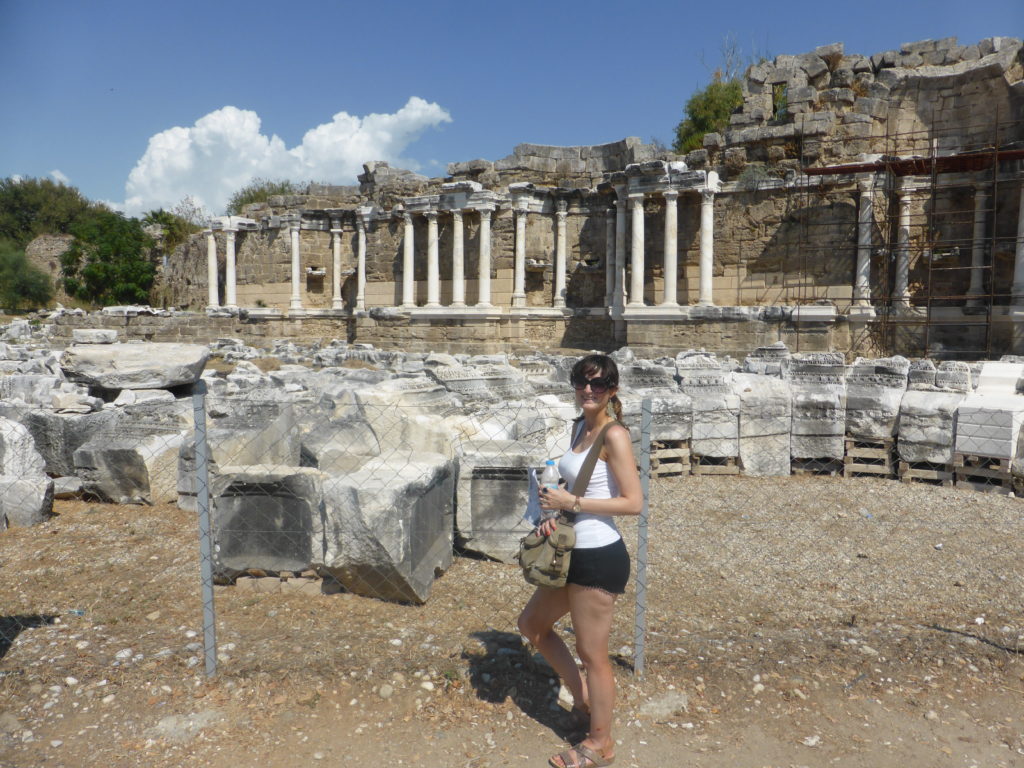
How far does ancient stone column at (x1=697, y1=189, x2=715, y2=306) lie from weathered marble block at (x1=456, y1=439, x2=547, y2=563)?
13.9 metres

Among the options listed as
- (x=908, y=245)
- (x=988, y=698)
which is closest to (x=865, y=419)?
(x=988, y=698)

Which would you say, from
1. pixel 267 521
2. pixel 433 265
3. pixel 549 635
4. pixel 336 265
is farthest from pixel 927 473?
pixel 336 265

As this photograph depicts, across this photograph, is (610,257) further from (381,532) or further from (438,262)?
(381,532)

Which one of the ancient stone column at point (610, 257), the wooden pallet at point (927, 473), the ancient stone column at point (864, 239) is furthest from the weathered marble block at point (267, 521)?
the ancient stone column at point (610, 257)

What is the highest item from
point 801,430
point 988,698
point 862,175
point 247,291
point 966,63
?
point 966,63

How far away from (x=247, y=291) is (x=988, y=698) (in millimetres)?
26609

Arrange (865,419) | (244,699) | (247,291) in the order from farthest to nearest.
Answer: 1. (247,291)
2. (865,419)
3. (244,699)

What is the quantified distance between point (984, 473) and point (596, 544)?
6.28 m

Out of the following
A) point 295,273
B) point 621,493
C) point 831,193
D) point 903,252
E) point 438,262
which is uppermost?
point 831,193

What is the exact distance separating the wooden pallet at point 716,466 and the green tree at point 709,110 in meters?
17.5

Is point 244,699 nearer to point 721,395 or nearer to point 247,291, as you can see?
point 721,395

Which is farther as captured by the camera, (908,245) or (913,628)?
(908,245)

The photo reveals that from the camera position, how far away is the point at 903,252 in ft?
55.7

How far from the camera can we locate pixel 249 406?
7.23 meters
